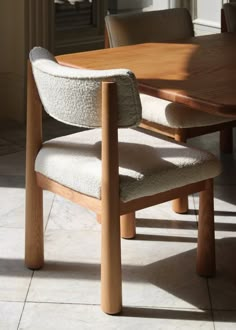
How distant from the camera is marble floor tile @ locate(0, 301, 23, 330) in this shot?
2.32 meters

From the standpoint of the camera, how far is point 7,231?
9.69ft

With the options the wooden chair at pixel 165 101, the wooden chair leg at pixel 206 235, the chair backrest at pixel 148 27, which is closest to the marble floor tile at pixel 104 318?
the wooden chair leg at pixel 206 235

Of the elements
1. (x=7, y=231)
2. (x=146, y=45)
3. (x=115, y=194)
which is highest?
(x=146, y=45)

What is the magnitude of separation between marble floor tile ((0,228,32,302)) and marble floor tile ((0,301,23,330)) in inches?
1.3

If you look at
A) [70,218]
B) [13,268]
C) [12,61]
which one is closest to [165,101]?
[70,218]

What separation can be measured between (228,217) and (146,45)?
714mm

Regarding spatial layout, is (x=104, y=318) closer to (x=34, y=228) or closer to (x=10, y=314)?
→ (x=10, y=314)

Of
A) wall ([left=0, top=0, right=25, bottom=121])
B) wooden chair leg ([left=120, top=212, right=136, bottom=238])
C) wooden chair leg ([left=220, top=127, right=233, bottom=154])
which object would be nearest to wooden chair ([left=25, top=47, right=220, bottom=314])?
wooden chair leg ([left=120, top=212, right=136, bottom=238])

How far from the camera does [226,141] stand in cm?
377

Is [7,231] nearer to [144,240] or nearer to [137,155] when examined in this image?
[144,240]

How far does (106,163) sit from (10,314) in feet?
1.77

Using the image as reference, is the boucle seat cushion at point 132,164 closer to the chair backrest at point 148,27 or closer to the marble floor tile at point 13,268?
the marble floor tile at point 13,268

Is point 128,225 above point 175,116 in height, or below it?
below

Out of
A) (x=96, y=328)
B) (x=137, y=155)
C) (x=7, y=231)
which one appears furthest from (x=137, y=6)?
(x=96, y=328)
